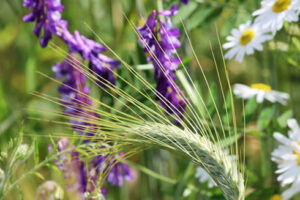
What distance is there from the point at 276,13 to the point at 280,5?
0.03m

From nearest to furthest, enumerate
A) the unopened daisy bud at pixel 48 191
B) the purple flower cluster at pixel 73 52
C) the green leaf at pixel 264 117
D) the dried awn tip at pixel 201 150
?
1. the dried awn tip at pixel 201 150
2. the unopened daisy bud at pixel 48 191
3. the purple flower cluster at pixel 73 52
4. the green leaf at pixel 264 117

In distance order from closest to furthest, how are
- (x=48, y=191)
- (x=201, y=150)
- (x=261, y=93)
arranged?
(x=201, y=150), (x=48, y=191), (x=261, y=93)

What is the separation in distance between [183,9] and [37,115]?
1.55 feet

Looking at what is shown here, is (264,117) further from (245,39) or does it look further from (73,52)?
(73,52)

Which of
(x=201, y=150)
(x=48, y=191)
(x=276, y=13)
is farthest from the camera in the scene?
(x=276, y=13)

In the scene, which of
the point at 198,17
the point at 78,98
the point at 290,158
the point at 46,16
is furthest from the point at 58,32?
the point at 290,158

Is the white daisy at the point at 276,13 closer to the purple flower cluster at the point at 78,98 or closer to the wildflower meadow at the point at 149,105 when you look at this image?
the wildflower meadow at the point at 149,105

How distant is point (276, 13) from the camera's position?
121cm

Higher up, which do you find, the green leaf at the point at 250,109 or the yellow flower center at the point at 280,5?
the yellow flower center at the point at 280,5

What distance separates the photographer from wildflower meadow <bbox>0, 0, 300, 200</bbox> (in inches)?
34.6

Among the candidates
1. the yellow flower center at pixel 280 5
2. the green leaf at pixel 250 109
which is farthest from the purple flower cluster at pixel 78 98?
the yellow flower center at pixel 280 5

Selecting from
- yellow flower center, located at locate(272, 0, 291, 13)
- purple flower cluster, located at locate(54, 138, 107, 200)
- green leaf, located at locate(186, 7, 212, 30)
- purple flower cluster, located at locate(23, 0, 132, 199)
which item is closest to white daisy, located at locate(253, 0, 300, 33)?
yellow flower center, located at locate(272, 0, 291, 13)

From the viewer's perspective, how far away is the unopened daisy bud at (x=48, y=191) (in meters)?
0.98

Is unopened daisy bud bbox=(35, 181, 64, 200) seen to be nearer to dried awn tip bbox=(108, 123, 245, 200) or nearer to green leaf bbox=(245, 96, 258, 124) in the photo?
dried awn tip bbox=(108, 123, 245, 200)
